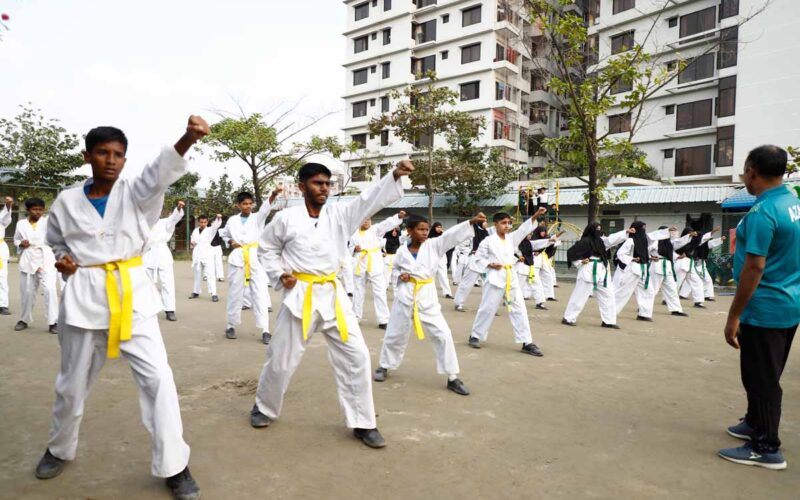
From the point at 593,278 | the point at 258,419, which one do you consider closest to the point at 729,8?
the point at 593,278

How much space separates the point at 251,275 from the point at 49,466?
4386 mm

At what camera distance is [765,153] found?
10.6 feet

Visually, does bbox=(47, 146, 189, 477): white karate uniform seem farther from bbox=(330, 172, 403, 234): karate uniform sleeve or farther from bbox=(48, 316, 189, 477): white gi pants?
bbox=(330, 172, 403, 234): karate uniform sleeve

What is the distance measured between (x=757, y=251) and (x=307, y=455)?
10.1ft

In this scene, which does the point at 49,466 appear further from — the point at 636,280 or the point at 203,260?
the point at 203,260

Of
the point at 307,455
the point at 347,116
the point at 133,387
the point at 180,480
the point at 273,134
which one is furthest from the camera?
the point at 347,116

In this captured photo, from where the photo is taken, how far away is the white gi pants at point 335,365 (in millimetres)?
3602

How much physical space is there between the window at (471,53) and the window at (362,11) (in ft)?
30.5

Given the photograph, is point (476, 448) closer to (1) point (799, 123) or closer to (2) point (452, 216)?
(2) point (452, 216)

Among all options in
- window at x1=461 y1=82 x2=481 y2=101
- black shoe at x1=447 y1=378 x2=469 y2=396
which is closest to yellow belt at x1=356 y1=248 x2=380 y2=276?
black shoe at x1=447 y1=378 x2=469 y2=396

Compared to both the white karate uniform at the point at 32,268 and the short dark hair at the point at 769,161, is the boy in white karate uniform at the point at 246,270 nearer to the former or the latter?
the white karate uniform at the point at 32,268

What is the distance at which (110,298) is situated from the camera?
2.85 m

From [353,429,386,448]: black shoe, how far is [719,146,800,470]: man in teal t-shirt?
7.63 ft

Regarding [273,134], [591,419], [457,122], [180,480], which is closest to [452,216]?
[457,122]
